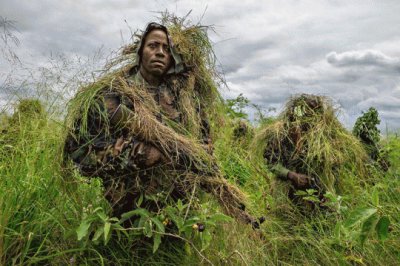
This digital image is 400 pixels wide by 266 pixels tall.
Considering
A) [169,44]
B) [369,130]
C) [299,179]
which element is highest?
[169,44]

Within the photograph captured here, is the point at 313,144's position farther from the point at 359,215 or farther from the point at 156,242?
the point at 359,215

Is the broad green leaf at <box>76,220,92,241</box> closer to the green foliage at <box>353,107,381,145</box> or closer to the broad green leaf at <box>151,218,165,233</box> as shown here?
the broad green leaf at <box>151,218,165,233</box>

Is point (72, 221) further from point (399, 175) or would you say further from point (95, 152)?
point (399, 175)

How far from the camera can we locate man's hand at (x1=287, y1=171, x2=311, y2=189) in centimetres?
436

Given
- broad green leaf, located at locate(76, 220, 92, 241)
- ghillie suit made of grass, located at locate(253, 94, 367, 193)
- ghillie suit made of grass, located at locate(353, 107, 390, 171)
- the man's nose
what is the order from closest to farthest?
broad green leaf, located at locate(76, 220, 92, 241)
the man's nose
ghillie suit made of grass, located at locate(253, 94, 367, 193)
ghillie suit made of grass, located at locate(353, 107, 390, 171)

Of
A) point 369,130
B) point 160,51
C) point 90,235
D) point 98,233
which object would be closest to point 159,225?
point 98,233

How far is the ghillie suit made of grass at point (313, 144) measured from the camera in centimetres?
436

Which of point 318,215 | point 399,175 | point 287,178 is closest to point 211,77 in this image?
point 287,178

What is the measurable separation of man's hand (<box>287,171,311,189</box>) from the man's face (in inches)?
75.3

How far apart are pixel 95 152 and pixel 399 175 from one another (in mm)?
3075

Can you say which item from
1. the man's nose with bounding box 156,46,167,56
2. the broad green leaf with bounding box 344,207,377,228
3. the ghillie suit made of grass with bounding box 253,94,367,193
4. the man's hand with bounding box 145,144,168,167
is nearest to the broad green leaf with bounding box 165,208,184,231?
the man's hand with bounding box 145,144,168,167

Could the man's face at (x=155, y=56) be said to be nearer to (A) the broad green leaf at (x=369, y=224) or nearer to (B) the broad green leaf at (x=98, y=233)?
(B) the broad green leaf at (x=98, y=233)

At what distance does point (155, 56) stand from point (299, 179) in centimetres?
208

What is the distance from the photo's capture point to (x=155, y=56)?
120 inches
